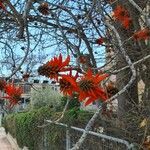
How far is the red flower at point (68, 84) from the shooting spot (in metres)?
2.85

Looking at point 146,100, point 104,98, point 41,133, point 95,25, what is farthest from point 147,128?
point 41,133

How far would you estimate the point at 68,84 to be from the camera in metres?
3.04

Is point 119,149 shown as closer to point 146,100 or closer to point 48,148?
point 146,100

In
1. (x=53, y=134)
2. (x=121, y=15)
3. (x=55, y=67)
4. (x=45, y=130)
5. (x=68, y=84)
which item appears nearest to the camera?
(x=68, y=84)

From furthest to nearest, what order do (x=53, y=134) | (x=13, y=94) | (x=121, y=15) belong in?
(x=53, y=134) → (x=121, y=15) → (x=13, y=94)

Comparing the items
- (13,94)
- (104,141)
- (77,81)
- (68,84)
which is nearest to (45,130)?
(104,141)

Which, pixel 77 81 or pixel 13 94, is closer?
pixel 77 81

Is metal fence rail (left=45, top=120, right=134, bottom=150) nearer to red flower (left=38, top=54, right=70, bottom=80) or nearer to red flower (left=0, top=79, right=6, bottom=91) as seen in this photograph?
red flower (left=0, top=79, right=6, bottom=91)

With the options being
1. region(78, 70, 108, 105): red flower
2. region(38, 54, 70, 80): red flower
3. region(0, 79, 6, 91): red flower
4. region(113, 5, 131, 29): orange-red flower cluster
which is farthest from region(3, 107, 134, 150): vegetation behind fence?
region(78, 70, 108, 105): red flower

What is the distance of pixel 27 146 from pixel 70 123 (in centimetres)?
630

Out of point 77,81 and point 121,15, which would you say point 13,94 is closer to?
point 77,81

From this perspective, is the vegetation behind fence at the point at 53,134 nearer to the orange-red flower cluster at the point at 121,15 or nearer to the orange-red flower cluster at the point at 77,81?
the orange-red flower cluster at the point at 121,15

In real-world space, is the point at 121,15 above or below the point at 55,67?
above

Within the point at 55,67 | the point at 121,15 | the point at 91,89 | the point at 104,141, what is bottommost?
the point at 104,141
